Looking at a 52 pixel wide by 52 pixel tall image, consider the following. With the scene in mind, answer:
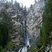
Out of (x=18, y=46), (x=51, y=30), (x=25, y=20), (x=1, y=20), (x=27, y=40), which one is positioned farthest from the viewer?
(x=25, y=20)

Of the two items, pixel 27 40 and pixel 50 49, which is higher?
pixel 50 49

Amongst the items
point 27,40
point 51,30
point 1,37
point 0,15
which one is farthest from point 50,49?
point 27,40

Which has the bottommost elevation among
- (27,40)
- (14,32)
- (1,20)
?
(27,40)

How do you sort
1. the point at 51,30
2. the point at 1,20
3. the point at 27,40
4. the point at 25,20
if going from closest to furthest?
the point at 51,30 → the point at 1,20 → the point at 27,40 → the point at 25,20

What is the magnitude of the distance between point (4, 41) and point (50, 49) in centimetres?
2037

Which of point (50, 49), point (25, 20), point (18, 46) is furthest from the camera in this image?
point (25, 20)

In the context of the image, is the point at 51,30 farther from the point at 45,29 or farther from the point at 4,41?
the point at 4,41

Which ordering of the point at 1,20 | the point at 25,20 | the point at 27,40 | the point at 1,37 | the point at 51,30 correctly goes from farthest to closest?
1. the point at 25,20
2. the point at 27,40
3. the point at 1,20
4. the point at 1,37
5. the point at 51,30

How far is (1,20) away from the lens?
50.8 meters

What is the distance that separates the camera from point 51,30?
1315 inches

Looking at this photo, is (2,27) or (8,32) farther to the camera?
(8,32)

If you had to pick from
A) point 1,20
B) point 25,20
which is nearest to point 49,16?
point 1,20

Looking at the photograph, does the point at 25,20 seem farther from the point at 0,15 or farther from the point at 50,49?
the point at 50,49

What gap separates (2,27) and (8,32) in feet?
14.1
